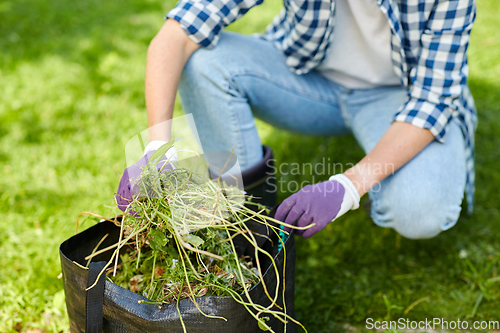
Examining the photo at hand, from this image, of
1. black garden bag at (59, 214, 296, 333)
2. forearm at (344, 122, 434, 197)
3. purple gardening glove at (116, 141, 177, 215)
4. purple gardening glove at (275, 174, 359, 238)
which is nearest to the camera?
black garden bag at (59, 214, 296, 333)

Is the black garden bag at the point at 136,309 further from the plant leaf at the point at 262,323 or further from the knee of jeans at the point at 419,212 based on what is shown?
the knee of jeans at the point at 419,212

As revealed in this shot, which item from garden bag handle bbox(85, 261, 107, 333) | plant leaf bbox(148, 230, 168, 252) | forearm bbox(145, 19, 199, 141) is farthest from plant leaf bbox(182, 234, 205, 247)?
forearm bbox(145, 19, 199, 141)

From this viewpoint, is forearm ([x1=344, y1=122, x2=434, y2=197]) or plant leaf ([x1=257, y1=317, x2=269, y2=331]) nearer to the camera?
plant leaf ([x1=257, y1=317, x2=269, y2=331])

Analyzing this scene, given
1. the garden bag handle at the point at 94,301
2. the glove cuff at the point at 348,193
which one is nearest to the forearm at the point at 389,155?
the glove cuff at the point at 348,193

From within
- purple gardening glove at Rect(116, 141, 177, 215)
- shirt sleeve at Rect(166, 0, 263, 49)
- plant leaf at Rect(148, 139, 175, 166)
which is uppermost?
shirt sleeve at Rect(166, 0, 263, 49)

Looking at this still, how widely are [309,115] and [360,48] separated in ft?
0.97

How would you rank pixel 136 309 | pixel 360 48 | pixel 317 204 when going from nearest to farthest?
pixel 136 309
pixel 317 204
pixel 360 48

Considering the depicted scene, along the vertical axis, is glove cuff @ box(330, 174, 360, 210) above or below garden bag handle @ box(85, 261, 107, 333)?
below

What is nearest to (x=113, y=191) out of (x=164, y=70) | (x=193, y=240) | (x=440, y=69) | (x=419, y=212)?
(x=164, y=70)

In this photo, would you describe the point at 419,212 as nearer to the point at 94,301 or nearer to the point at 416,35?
the point at 416,35

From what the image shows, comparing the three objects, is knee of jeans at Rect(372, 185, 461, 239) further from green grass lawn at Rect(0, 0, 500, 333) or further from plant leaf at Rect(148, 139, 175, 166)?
plant leaf at Rect(148, 139, 175, 166)

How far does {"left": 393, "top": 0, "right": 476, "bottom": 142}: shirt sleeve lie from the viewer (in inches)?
43.4

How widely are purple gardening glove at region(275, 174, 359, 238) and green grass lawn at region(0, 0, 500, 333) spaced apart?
1.29ft

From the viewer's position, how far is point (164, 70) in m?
1.14
